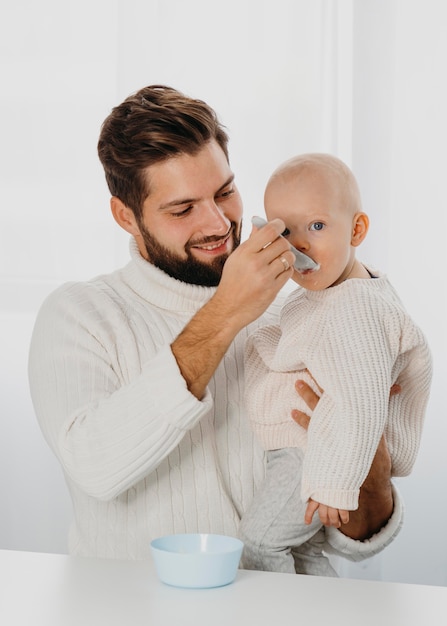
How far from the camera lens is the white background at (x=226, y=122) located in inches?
110

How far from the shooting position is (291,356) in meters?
1.60

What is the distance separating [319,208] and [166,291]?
0.49m

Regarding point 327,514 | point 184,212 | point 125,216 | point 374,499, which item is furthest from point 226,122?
point 327,514

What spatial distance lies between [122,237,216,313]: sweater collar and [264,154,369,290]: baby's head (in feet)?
1.26

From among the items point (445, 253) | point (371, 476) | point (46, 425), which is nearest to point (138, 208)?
point (46, 425)

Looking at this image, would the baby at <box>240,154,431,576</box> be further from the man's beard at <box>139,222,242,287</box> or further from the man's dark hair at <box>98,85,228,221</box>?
the man's dark hair at <box>98,85,228,221</box>

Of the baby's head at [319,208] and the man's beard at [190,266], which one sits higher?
the baby's head at [319,208]

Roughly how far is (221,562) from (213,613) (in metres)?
0.09

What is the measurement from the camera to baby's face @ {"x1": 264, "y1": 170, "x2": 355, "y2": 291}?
1.49m

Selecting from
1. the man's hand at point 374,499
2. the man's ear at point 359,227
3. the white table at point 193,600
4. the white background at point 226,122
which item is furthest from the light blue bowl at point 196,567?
the white background at point 226,122

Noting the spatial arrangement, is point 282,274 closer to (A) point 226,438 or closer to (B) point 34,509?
(A) point 226,438

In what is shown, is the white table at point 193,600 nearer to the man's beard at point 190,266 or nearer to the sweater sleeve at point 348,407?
the sweater sleeve at point 348,407

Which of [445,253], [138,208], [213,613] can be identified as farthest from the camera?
[445,253]

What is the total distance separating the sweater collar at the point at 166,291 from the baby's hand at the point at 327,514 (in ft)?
1.83
